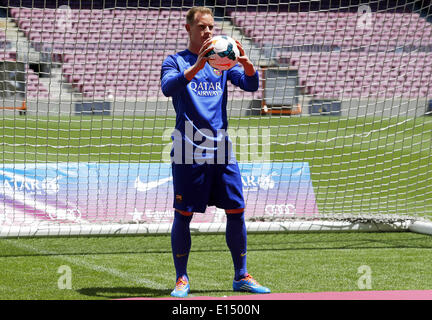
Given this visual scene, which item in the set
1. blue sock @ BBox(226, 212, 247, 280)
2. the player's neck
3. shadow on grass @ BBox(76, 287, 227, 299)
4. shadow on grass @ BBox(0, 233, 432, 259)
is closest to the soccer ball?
the player's neck

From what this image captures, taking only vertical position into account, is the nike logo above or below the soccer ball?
below

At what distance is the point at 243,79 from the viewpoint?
451 cm

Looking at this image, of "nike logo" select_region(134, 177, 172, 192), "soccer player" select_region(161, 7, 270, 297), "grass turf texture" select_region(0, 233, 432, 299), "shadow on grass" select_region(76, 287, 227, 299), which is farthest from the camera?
"nike logo" select_region(134, 177, 172, 192)

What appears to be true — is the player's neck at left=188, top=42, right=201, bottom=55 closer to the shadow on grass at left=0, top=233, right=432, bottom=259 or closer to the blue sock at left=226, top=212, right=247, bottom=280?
the blue sock at left=226, top=212, right=247, bottom=280

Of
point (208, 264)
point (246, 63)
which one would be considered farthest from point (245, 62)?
point (208, 264)

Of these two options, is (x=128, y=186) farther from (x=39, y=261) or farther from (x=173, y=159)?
(x=173, y=159)

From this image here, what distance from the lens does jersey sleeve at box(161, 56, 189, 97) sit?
4.18 m

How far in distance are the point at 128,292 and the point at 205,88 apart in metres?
1.48

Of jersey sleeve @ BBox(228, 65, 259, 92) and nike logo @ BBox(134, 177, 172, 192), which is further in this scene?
nike logo @ BBox(134, 177, 172, 192)
